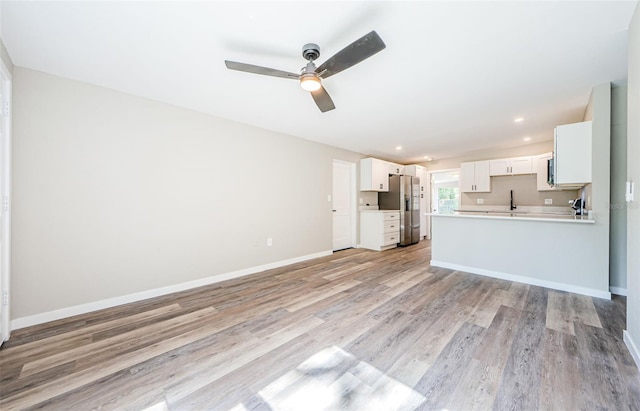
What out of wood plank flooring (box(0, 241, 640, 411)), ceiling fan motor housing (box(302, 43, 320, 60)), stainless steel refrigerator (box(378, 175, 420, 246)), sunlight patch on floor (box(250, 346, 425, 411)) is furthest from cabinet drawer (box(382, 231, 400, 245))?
ceiling fan motor housing (box(302, 43, 320, 60))

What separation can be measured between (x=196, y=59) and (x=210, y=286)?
8.56ft

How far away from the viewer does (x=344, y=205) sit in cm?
566

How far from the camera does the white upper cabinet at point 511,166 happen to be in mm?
4879

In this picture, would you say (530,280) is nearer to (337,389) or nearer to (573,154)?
(573,154)

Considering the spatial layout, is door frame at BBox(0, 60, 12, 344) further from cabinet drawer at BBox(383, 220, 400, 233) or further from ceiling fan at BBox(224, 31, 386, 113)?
cabinet drawer at BBox(383, 220, 400, 233)

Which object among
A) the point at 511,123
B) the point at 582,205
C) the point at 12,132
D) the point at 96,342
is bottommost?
the point at 96,342

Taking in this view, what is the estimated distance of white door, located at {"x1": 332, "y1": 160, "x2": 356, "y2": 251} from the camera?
18.0ft

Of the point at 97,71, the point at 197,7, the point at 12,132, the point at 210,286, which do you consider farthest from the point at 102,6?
the point at 210,286

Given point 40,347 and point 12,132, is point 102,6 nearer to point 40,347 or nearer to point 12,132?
point 12,132

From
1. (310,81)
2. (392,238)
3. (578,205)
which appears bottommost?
(392,238)

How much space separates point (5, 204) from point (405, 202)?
616 cm

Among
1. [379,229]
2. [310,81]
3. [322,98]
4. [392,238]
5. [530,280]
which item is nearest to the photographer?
[310,81]

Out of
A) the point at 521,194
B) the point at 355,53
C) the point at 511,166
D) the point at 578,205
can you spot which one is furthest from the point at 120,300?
the point at 521,194

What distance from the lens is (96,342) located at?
77.2 inches
